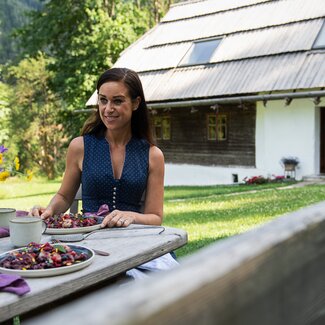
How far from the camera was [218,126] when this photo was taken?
18406 mm

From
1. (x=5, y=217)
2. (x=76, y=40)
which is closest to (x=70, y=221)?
(x=5, y=217)

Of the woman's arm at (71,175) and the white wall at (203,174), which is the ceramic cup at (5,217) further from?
the white wall at (203,174)

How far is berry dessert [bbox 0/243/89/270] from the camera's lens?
1.94 meters

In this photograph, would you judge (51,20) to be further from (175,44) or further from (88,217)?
(88,217)

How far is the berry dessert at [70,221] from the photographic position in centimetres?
268

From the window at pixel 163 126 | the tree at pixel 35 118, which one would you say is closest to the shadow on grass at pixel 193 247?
the window at pixel 163 126

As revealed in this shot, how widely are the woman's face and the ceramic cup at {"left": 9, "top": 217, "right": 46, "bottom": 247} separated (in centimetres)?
101

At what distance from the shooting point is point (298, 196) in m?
10.1

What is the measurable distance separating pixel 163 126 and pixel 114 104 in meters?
A: 17.3

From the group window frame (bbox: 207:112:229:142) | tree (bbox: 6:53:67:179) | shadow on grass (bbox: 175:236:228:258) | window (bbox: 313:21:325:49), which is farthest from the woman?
tree (bbox: 6:53:67:179)

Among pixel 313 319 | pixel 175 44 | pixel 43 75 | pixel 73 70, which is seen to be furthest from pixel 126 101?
pixel 43 75

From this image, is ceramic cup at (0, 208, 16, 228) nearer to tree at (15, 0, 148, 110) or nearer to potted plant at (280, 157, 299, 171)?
potted plant at (280, 157, 299, 171)

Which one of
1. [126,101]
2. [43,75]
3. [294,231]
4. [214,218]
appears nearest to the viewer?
[294,231]

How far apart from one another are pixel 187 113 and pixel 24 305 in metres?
17.8
